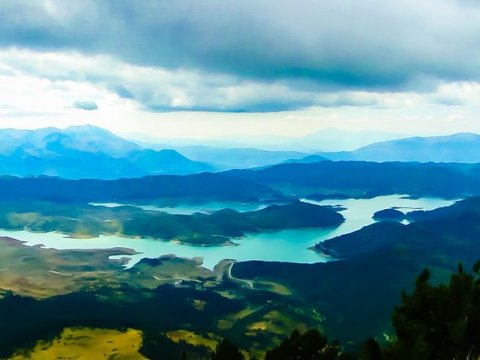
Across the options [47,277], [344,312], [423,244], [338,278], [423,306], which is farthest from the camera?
[423,244]

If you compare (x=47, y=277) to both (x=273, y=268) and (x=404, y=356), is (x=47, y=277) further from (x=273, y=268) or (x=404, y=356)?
(x=404, y=356)

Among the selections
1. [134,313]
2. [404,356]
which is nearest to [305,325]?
[134,313]

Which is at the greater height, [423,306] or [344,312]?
[423,306]

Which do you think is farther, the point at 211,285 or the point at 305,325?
the point at 211,285

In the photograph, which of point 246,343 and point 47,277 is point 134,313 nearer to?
point 246,343

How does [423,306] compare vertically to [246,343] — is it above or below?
above

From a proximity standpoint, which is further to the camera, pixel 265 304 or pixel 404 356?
pixel 265 304

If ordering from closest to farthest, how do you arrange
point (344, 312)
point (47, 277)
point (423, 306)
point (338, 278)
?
point (423, 306), point (344, 312), point (338, 278), point (47, 277)

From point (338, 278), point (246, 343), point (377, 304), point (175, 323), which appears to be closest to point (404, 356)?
point (246, 343)

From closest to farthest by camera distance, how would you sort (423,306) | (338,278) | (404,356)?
(404,356) < (423,306) < (338,278)
